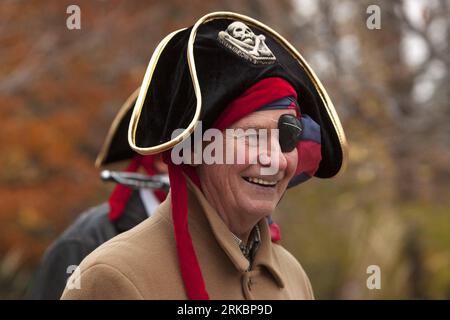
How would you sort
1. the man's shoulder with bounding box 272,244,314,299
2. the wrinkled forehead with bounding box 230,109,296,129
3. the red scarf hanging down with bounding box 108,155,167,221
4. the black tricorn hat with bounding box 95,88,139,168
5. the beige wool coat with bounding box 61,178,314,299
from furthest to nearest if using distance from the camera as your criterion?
the black tricorn hat with bounding box 95,88,139,168 → the red scarf hanging down with bounding box 108,155,167,221 → the man's shoulder with bounding box 272,244,314,299 → the wrinkled forehead with bounding box 230,109,296,129 → the beige wool coat with bounding box 61,178,314,299

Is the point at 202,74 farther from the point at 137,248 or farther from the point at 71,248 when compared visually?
the point at 71,248

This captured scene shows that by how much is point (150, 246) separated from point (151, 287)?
0.46ft

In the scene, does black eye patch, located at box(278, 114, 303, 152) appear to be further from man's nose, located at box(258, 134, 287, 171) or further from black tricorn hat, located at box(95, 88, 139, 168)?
black tricorn hat, located at box(95, 88, 139, 168)

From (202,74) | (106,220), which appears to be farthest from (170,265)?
(106,220)

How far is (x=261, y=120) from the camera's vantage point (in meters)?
2.57

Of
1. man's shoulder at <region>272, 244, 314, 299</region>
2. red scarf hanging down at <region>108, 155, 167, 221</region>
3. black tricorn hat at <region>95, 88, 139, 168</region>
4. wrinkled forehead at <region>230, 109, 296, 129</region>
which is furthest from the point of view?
black tricorn hat at <region>95, 88, 139, 168</region>

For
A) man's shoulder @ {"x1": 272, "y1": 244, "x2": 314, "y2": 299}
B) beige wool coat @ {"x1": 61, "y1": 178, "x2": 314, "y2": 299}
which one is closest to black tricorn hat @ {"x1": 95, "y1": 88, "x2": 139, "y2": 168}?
man's shoulder @ {"x1": 272, "y1": 244, "x2": 314, "y2": 299}

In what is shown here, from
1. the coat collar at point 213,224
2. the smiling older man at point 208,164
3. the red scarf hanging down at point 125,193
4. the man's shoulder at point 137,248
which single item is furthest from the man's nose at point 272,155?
the red scarf hanging down at point 125,193

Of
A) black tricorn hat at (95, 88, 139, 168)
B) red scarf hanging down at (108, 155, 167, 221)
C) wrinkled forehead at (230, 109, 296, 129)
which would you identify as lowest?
red scarf hanging down at (108, 155, 167, 221)

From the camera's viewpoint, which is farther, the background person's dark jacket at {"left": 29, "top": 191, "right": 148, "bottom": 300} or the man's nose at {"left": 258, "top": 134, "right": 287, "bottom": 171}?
the background person's dark jacket at {"left": 29, "top": 191, "right": 148, "bottom": 300}

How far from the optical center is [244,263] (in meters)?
2.62

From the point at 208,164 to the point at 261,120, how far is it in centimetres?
21

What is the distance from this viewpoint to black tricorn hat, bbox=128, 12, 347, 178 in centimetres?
248

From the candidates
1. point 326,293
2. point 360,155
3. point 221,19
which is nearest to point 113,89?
point 360,155
